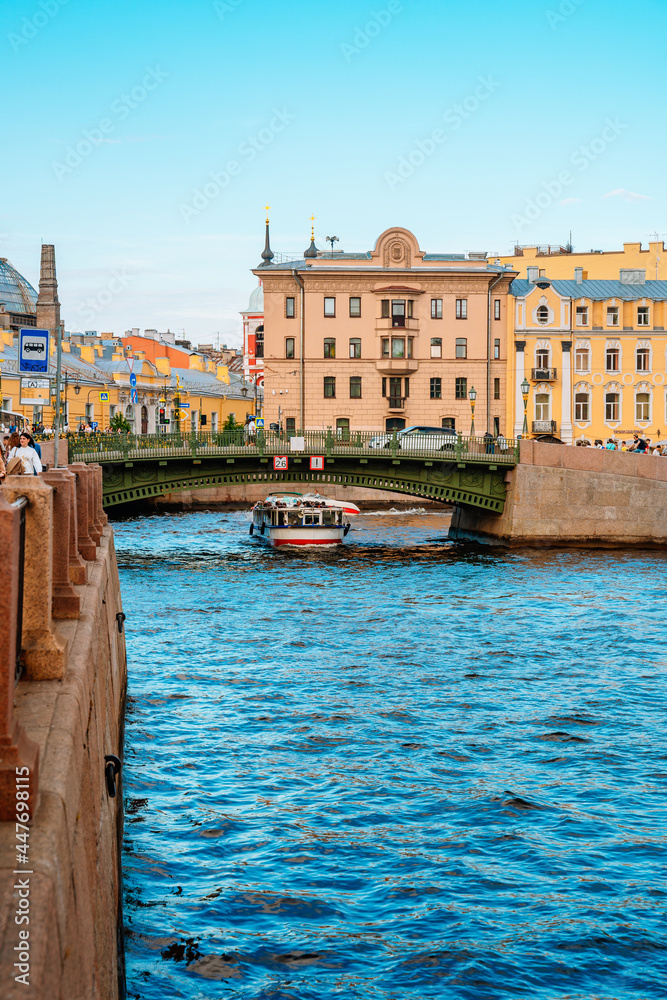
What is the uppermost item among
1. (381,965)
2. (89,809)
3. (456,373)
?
(456,373)

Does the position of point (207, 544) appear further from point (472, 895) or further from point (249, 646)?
point (472, 895)

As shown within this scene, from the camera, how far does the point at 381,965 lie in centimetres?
835

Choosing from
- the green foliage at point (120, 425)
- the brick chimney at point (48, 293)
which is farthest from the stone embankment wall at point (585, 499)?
the brick chimney at point (48, 293)

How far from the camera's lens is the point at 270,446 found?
38.8 meters

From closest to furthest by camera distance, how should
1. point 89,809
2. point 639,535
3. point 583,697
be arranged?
point 89,809
point 583,697
point 639,535

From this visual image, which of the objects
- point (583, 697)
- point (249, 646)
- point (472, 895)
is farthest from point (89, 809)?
point (249, 646)

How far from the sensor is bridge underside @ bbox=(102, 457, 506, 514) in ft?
124

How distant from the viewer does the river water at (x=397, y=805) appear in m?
8.42

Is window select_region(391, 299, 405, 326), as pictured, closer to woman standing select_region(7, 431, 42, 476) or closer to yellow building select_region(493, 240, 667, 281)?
yellow building select_region(493, 240, 667, 281)

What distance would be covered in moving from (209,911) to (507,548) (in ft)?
102

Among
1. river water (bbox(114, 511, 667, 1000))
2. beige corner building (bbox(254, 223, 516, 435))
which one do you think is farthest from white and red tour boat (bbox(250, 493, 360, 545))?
beige corner building (bbox(254, 223, 516, 435))

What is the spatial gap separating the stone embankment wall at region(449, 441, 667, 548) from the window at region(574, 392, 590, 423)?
2430 cm

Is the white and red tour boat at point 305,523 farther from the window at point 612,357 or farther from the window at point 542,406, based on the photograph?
the window at point 612,357

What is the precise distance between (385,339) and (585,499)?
25383mm
